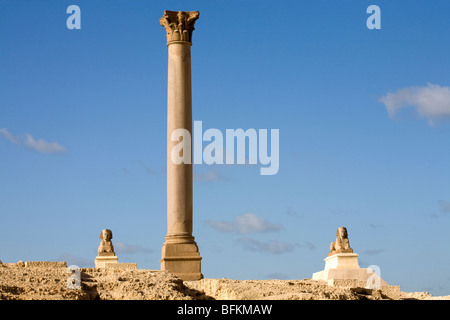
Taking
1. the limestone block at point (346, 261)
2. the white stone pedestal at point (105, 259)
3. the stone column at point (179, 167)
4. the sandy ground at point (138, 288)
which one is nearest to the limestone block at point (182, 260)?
the stone column at point (179, 167)

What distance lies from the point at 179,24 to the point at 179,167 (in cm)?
590

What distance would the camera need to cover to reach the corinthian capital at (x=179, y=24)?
29.9 metres

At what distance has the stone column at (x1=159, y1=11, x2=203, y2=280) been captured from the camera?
91.9ft

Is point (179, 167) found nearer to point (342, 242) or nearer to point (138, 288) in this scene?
point (342, 242)

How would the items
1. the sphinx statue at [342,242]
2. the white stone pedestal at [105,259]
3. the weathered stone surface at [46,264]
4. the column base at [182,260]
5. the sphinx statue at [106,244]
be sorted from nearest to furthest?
the weathered stone surface at [46,264] < the column base at [182,260] < the sphinx statue at [342,242] < the white stone pedestal at [105,259] < the sphinx statue at [106,244]

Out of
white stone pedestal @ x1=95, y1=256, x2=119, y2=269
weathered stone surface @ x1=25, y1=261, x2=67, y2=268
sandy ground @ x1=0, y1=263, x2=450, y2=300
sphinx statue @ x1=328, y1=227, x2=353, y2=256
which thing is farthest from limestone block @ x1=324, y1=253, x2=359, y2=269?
weathered stone surface @ x1=25, y1=261, x2=67, y2=268

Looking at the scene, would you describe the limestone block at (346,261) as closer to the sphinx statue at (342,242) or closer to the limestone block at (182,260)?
the sphinx statue at (342,242)

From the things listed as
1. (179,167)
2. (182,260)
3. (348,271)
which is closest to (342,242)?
(348,271)

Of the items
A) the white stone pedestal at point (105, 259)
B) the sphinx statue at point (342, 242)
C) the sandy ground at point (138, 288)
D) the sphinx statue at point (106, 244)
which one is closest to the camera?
the sandy ground at point (138, 288)

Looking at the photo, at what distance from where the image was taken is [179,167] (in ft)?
94.0
